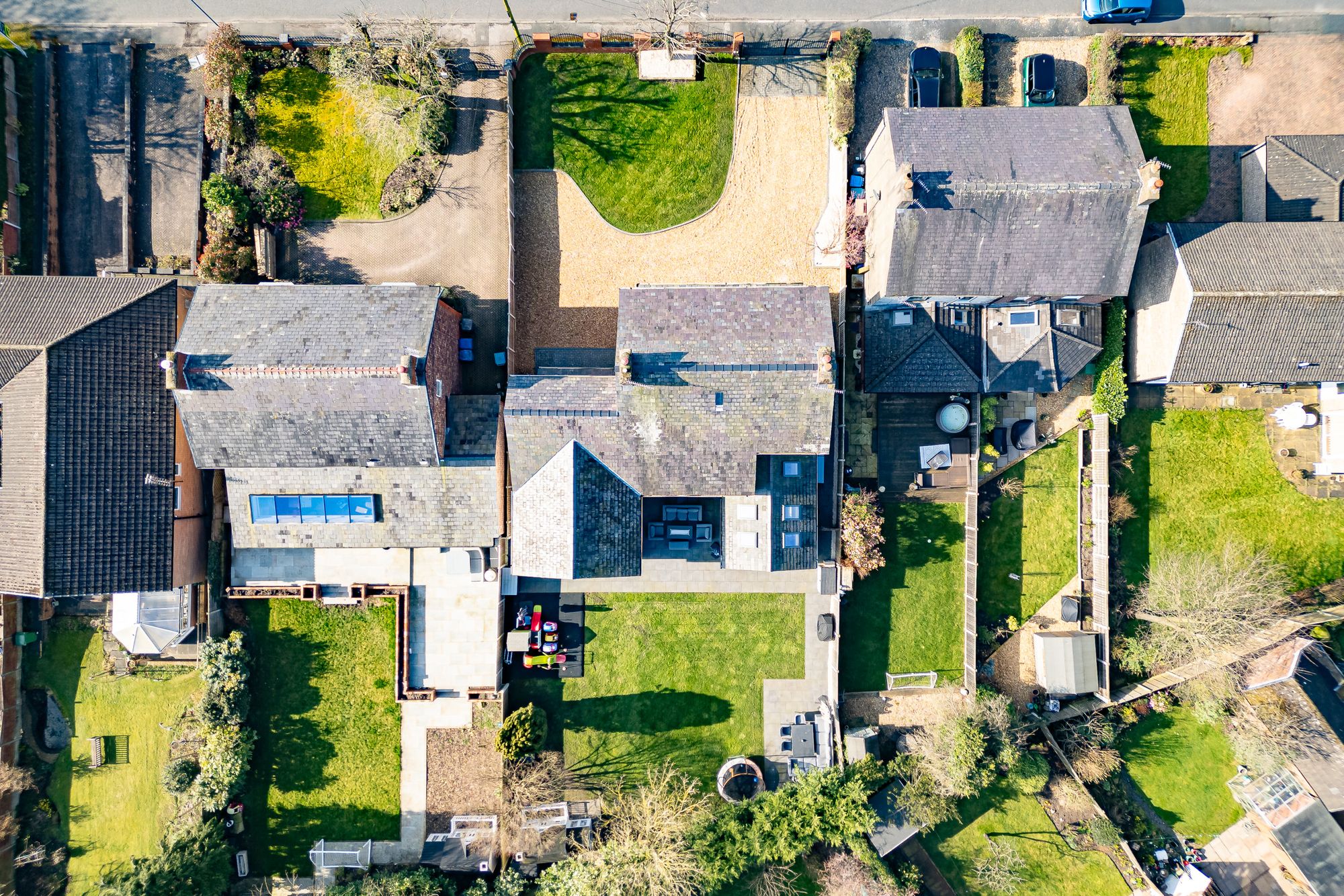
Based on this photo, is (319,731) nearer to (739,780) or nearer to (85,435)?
(85,435)

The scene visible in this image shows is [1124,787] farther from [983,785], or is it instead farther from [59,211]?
[59,211]

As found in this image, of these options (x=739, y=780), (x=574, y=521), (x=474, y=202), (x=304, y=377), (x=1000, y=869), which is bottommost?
(x=1000, y=869)

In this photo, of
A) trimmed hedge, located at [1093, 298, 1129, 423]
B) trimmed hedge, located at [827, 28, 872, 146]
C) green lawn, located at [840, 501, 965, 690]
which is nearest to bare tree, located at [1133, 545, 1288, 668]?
trimmed hedge, located at [1093, 298, 1129, 423]

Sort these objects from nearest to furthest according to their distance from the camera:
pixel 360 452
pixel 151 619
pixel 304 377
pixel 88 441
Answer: pixel 304 377, pixel 88 441, pixel 360 452, pixel 151 619

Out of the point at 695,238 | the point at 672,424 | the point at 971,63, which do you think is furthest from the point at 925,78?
the point at 672,424

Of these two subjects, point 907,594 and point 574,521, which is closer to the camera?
point 574,521
